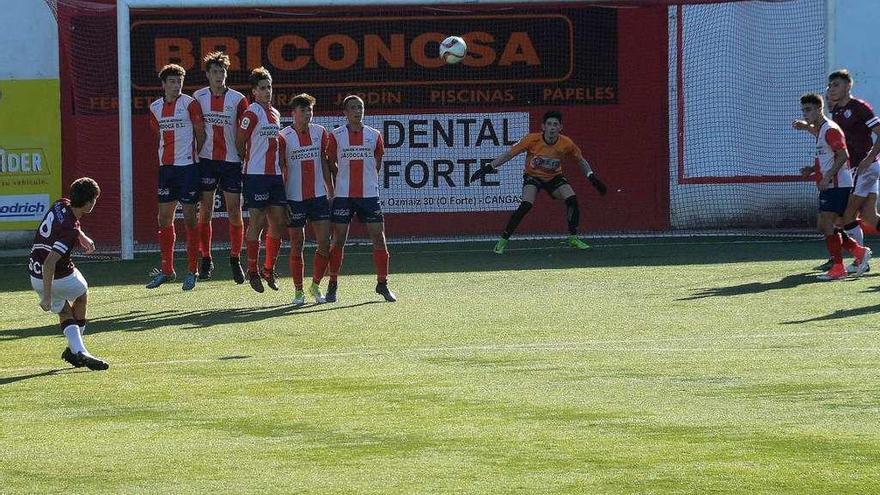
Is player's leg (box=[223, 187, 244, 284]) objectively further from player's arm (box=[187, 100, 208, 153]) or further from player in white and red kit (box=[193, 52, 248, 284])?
player's arm (box=[187, 100, 208, 153])

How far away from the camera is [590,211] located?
21562mm

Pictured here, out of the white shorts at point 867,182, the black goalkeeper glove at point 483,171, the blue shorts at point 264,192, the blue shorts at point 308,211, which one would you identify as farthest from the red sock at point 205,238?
the white shorts at point 867,182

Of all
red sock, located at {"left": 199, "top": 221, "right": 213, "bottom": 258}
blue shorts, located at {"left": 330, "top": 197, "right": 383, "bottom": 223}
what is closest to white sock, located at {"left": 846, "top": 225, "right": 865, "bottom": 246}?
blue shorts, located at {"left": 330, "top": 197, "right": 383, "bottom": 223}

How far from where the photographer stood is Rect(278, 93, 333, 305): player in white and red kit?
1425 cm

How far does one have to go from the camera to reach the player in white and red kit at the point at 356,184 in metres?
14.1

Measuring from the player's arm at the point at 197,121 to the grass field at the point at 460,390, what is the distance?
4.81 feet

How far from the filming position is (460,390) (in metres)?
9.20

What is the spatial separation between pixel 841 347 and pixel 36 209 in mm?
12772

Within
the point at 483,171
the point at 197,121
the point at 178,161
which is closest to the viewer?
the point at 197,121

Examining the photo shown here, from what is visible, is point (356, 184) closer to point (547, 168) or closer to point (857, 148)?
point (857, 148)

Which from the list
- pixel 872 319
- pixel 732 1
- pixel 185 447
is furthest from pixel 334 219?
pixel 732 1

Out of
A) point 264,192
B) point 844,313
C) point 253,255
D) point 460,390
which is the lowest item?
point 460,390

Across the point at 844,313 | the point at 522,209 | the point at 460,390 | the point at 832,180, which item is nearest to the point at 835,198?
the point at 832,180

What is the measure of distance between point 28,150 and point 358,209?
7.87 metres
